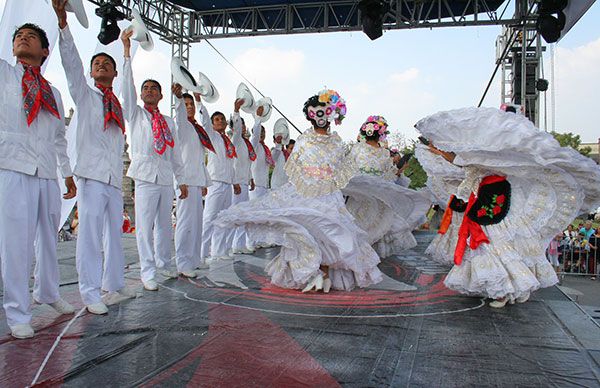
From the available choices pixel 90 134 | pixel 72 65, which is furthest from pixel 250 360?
pixel 72 65

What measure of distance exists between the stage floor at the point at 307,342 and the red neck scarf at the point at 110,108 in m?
1.40

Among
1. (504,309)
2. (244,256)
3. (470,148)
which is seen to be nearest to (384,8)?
(244,256)

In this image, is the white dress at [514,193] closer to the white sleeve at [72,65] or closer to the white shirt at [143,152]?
the white shirt at [143,152]

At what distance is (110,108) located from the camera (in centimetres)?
383

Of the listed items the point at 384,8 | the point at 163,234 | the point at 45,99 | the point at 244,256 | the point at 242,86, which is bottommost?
the point at 244,256

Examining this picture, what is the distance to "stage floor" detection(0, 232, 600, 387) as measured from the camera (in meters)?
2.43

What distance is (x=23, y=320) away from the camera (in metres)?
3.08

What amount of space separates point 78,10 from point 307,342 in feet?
8.61

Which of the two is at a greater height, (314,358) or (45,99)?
(45,99)

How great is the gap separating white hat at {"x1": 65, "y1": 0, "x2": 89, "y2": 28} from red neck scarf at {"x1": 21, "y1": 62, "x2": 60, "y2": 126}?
1.45ft

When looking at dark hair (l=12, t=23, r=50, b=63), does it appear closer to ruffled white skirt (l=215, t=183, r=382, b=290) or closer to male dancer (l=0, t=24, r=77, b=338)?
male dancer (l=0, t=24, r=77, b=338)

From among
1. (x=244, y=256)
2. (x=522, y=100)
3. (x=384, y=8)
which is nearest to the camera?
(x=244, y=256)

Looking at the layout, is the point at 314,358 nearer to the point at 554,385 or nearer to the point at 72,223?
the point at 554,385

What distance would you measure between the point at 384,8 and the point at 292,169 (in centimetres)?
490
